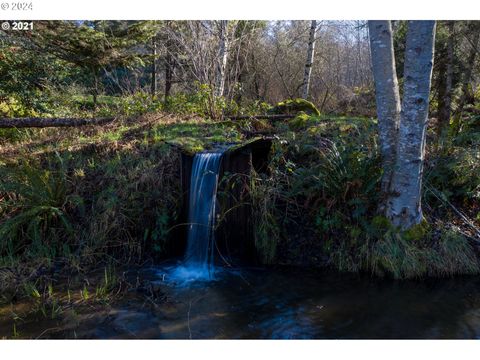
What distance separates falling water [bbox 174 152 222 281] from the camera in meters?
5.90

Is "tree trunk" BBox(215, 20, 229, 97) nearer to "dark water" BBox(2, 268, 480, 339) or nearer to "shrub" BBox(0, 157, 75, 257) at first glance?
"shrub" BBox(0, 157, 75, 257)

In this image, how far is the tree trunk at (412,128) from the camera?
4910 mm

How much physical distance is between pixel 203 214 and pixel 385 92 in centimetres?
327

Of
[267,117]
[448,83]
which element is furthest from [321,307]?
[448,83]

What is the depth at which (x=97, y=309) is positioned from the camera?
4.35 metres

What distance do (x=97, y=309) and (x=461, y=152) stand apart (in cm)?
591

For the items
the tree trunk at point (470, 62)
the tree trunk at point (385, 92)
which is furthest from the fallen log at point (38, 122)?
the tree trunk at point (470, 62)

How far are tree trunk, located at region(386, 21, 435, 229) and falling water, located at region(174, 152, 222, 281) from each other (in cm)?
263

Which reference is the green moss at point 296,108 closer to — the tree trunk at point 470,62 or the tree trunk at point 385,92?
the tree trunk at point 470,62

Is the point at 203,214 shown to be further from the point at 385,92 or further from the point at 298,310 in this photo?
the point at 385,92

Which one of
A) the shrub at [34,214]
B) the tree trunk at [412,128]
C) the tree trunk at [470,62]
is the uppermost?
the tree trunk at [470,62]

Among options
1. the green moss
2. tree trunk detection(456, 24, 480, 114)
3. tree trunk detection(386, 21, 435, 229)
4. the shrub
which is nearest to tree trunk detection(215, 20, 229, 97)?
the green moss

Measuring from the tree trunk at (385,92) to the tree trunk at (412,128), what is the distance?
23 cm
